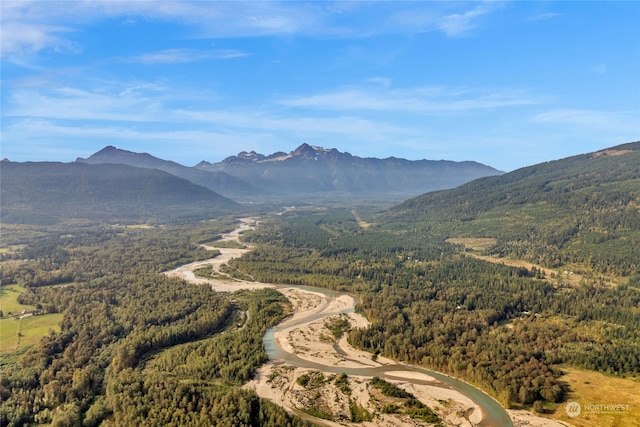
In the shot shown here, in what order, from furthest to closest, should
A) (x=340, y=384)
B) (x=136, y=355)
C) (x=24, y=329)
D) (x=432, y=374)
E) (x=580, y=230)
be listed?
(x=580, y=230) → (x=24, y=329) → (x=136, y=355) → (x=432, y=374) → (x=340, y=384)

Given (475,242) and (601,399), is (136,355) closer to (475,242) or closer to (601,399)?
(601,399)

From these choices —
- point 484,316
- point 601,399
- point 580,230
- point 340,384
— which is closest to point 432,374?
point 340,384

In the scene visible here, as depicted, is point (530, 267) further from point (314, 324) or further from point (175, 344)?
point (175, 344)

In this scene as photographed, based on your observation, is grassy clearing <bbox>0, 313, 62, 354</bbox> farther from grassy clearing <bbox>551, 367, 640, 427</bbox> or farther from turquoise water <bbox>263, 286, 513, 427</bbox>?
grassy clearing <bbox>551, 367, 640, 427</bbox>


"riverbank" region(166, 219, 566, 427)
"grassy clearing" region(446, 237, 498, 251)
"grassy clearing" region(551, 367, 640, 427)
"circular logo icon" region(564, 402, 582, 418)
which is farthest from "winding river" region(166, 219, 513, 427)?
Result: "grassy clearing" region(446, 237, 498, 251)

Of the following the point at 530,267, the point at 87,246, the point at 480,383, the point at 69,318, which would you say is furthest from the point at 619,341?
the point at 87,246
